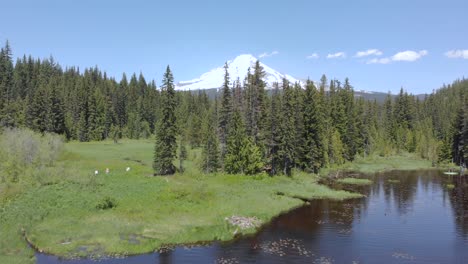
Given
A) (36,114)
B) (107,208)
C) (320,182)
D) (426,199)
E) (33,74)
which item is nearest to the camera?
(107,208)

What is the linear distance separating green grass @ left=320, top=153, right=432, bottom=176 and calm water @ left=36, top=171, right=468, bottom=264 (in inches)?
1270

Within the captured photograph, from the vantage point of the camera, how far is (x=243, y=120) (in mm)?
77812

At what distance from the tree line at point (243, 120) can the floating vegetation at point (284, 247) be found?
3343 cm

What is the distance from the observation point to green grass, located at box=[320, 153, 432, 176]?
94906 millimetres

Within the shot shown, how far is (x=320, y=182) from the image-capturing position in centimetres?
7494

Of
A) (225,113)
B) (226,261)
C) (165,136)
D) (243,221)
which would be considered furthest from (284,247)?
(225,113)

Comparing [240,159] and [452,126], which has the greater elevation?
[452,126]

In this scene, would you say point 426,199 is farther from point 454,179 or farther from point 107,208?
point 107,208

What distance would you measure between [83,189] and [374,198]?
41035 mm

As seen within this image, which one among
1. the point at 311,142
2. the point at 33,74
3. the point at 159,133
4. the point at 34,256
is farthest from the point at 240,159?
the point at 33,74

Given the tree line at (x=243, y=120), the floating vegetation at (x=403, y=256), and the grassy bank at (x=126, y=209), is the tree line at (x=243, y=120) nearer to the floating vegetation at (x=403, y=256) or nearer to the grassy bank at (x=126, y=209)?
the grassy bank at (x=126, y=209)

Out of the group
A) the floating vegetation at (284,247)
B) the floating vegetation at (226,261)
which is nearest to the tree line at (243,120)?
the floating vegetation at (284,247)

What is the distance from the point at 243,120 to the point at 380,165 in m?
48.0

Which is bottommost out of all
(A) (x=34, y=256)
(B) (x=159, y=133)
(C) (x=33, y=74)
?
(A) (x=34, y=256)
